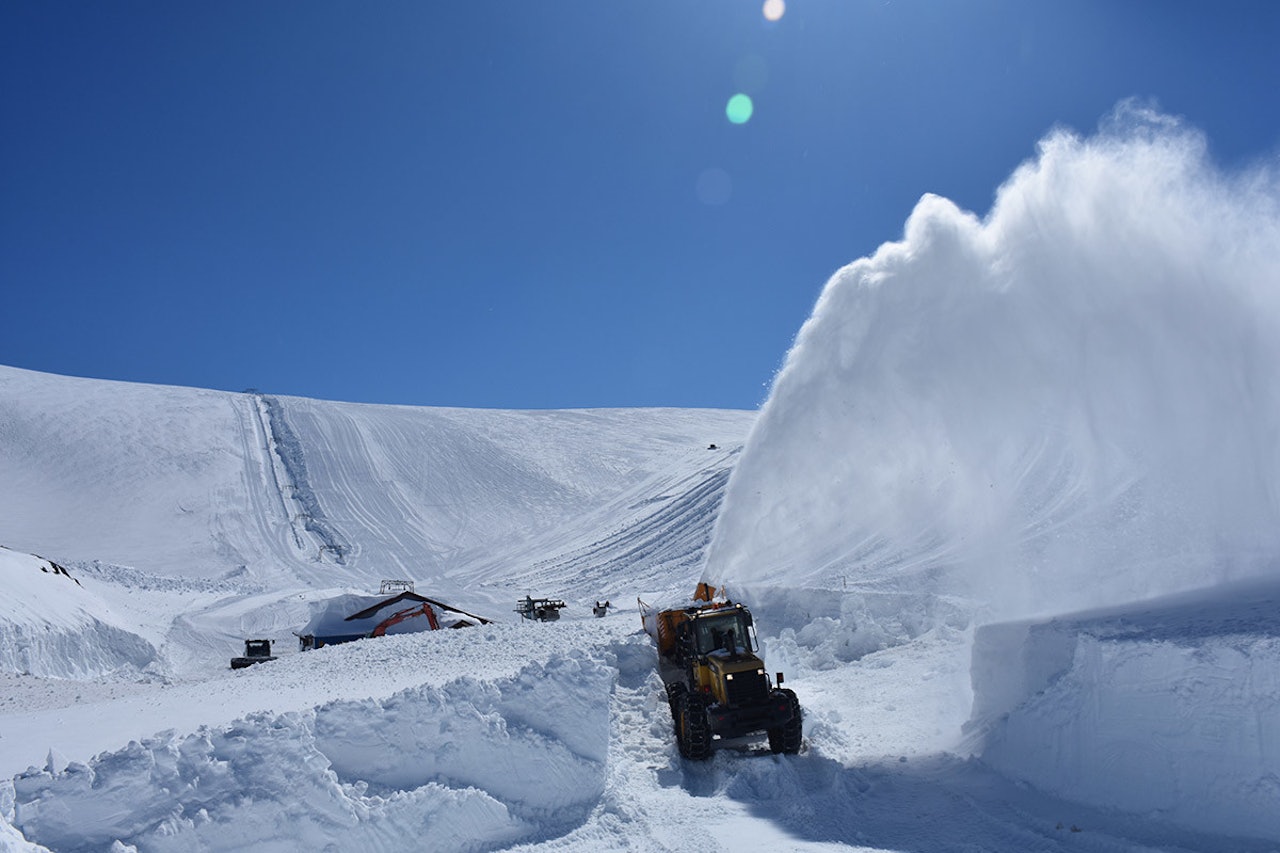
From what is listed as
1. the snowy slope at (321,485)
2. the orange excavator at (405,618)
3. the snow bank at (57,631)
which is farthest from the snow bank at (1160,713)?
the snowy slope at (321,485)

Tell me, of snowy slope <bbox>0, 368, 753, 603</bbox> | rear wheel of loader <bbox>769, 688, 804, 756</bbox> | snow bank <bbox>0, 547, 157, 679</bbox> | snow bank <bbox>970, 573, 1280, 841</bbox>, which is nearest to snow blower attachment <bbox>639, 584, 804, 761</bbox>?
rear wheel of loader <bbox>769, 688, 804, 756</bbox>

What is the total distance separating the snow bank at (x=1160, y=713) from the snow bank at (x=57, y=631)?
740 inches

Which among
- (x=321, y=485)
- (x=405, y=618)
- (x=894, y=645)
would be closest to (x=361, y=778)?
(x=894, y=645)

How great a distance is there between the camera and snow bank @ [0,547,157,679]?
62.4 feet

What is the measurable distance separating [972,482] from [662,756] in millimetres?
14954

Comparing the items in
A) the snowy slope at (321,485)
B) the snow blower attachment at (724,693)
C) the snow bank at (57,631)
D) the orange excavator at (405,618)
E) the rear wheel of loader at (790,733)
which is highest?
the snowy slope at (321,485)

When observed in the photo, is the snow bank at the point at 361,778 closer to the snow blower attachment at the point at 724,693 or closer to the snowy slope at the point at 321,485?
the snow blower attachment at the point at 724,693

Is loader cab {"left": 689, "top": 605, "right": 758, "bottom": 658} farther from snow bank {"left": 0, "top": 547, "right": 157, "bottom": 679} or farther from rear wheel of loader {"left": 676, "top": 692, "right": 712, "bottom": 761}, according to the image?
snow bank {"left": 0, "top": 547, "right": 157, "bottom": 679}

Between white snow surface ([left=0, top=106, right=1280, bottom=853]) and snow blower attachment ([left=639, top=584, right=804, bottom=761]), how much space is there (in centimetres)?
37

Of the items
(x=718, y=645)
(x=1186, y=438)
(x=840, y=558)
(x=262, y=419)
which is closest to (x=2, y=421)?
(x=262, y=419)

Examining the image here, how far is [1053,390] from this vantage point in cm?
1428

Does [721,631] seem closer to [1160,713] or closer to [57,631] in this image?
[1160,713]

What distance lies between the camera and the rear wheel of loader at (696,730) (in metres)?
9.95

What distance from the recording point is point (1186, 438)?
1237cm
